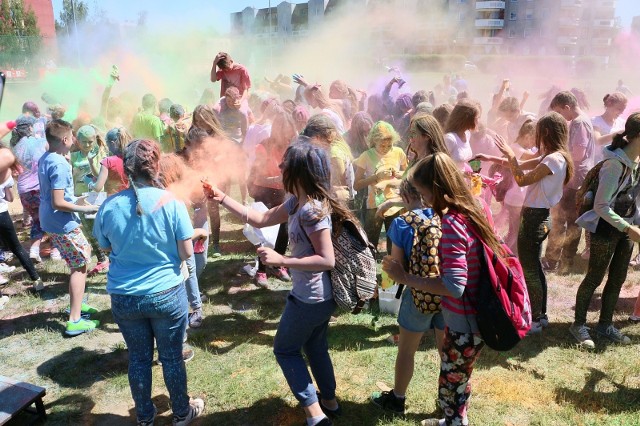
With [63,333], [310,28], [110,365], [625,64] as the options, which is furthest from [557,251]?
[310,28]

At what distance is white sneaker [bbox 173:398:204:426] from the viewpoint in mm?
3170

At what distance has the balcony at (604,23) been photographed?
17.4m

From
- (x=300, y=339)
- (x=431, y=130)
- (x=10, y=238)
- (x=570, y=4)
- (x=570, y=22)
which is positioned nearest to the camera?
(x=300, y=339)

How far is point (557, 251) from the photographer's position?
6.04m

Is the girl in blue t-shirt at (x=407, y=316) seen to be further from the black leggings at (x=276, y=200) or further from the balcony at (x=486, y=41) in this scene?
the balcony at (x=486, y=41)

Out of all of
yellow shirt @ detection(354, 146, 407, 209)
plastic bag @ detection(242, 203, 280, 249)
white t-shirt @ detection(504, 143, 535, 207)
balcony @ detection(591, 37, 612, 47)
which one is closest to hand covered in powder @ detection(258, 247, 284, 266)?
yellow shirt @ detection(354, 146, 407, 209)

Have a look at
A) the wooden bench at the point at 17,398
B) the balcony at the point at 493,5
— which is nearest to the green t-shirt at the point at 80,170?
the wooden bench at the point at 17,398

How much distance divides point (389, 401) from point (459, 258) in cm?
144

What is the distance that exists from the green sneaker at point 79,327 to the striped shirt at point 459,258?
3547 mm

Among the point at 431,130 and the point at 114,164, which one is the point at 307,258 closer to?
the point at 431,130

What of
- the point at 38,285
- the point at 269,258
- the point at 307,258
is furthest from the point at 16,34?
the point at 307,258

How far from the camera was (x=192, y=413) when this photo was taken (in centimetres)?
326

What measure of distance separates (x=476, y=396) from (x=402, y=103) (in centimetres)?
545

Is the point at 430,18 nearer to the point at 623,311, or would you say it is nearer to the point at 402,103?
the point at 402,103
